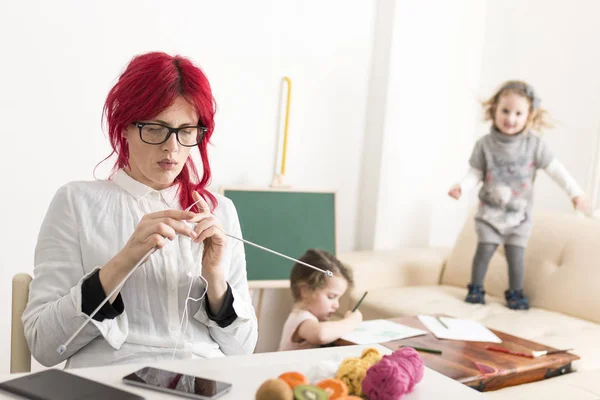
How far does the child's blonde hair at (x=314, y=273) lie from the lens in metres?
2.33

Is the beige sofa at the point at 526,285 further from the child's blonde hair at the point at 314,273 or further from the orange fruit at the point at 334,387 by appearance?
the orange fruit at the point at 334,387

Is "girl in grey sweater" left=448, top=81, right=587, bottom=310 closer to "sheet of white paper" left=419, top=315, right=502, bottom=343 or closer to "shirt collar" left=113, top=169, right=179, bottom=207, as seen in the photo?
"sheet of white paper" left=419, top=315, right=502, bottom=343

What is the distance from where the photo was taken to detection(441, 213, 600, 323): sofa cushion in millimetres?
2830

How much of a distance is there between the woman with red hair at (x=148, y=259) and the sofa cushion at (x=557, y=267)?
186cm

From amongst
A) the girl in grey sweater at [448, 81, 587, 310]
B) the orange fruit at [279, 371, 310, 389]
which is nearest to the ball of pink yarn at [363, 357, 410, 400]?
the orange fruit at [279, 371, 310, 389]

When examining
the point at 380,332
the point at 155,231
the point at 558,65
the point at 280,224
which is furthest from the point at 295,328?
the point at 558,65

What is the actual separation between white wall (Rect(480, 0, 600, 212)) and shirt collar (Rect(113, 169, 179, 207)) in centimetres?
251

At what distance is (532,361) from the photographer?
6.79 ft

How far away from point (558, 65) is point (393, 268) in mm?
1388

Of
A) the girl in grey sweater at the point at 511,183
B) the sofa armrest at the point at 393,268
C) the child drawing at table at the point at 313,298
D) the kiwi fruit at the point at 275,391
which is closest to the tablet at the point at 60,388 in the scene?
the kiwi fruit at the point at 275,391

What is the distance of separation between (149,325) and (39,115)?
1.47m

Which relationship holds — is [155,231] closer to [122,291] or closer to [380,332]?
[122,291]

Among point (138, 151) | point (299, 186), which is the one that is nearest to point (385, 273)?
point (299, 186)

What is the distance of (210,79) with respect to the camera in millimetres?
3023
